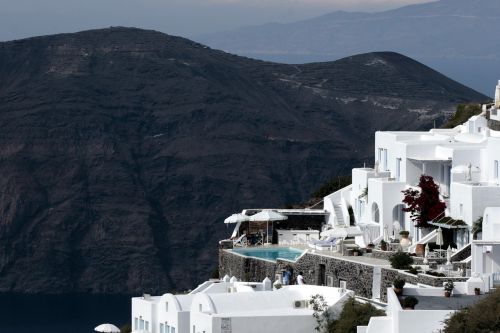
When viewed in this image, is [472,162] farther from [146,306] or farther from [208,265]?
[208,265]

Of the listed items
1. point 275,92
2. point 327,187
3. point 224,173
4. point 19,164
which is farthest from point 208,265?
point 327,187

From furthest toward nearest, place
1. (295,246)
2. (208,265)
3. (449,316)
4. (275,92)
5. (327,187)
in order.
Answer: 1. (275,92)
2. (208,265)
3. (327,187)
4. (295,246)
5. (449,316)

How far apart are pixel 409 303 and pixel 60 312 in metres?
Result: 86.5

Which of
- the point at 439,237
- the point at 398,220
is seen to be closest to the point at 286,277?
the point at 398,220

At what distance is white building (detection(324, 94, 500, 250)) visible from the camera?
172 feet

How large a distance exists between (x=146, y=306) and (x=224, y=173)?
118 m

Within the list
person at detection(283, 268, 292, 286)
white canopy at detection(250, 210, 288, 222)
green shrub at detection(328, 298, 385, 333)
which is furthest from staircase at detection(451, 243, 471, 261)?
white canopy at detection(250, 210, 288, 222)

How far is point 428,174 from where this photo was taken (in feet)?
186

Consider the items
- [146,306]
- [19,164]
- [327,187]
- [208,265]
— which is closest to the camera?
[146,306]

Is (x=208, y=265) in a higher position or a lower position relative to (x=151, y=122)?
lower

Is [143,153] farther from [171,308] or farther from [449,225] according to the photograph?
[171,308]

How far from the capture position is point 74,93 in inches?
7279

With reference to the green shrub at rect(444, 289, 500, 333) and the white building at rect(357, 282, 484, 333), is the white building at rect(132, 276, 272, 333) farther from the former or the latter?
the green shrub at rect(444, 289, 500, 333)

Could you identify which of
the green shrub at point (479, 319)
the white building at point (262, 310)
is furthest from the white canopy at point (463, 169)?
the green shrub at point (479, 319)
